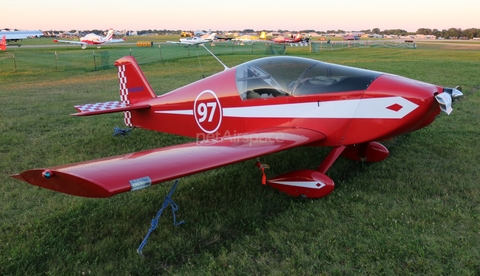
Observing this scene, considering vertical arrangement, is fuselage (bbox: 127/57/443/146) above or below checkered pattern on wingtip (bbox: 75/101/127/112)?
above

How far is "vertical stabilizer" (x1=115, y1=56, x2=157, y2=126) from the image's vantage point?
6680mm

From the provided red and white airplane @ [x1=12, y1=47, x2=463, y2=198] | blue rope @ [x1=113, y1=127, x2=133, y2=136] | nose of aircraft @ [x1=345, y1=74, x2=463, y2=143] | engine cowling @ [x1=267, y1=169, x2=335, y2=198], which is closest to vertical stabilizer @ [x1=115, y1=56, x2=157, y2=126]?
blue rope @ [x1=113, y1=127, x2=133, y2=136]

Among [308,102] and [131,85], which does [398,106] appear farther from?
[131,85]

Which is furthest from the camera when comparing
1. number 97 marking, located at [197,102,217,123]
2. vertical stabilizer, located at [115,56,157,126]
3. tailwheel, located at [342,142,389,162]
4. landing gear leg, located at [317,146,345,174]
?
vertical stabilizer, located at [115,56,157,126]

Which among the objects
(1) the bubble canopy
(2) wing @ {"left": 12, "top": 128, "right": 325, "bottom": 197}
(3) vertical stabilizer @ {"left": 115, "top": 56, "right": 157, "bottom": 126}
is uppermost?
(1) the bubble canopy

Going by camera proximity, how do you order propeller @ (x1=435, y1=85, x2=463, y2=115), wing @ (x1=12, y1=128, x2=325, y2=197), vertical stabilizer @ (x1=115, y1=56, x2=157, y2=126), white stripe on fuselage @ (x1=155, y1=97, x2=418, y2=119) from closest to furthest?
A: wing @ (x1=12, y1=128, x2=325, y2=197)
propeller @ (x1=435, y1=85, x2=463, y2=115)
white stripe on fuselage @ (x1=155, y1=97, x2=418, y2=119)
vertical stabilizer @ (x1=115, y1=56, x2=157, y2=126)

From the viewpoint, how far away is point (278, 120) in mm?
4684

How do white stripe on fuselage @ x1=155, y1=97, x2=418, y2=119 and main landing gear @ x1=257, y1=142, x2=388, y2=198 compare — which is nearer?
white stripe on fuselage @ x1=155, y1=97, x2=418, y2=119

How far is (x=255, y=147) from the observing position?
3.74m

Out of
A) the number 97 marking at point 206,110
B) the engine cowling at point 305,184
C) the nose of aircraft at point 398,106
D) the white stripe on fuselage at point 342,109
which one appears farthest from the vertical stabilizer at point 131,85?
the nose of aircraft at point 398,106

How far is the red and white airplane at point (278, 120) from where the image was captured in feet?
9.02

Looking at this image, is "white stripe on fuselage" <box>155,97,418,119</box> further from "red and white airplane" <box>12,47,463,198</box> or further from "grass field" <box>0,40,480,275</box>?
"grass field" <box>0,40,480,275</box>

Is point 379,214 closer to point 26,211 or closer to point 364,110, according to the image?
point 364,110

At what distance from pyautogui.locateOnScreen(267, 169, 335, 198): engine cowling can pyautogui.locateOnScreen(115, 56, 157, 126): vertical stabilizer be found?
343cm
